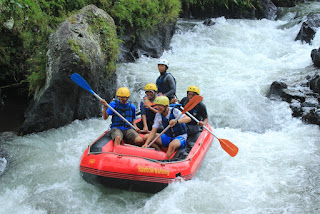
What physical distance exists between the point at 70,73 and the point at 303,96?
579 centimetres

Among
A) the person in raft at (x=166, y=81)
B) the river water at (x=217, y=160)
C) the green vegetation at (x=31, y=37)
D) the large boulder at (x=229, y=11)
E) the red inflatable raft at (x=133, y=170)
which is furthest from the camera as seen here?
the large boulder at (x=229, y=11)

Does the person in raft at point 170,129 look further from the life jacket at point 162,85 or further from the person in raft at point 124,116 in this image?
the life jacket at point 162,85

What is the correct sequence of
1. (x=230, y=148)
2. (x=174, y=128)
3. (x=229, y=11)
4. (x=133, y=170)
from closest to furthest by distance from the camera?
(x=133, y=170) → (x=174, y=128) → (x=230, y=148) → (x=229, y=11)

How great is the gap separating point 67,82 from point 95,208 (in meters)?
2.85

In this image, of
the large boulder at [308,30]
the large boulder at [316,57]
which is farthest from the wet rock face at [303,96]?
the large boulder at [308,30]

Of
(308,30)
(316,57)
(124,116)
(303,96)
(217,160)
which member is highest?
(308,30)

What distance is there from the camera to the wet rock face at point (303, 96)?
717cm

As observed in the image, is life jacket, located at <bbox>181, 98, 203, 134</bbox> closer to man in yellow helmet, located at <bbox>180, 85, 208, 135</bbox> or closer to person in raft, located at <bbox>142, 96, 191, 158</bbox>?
man in yellow helmet, located at <bbox>180, 85, 208, 135</bbox>

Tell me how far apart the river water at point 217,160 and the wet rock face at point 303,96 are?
0.22 metres

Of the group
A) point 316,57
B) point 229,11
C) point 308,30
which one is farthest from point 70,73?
point 229,11

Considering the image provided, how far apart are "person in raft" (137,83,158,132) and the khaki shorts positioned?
1.14ft

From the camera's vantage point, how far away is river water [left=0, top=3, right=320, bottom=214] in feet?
14.4

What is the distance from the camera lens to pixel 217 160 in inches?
225

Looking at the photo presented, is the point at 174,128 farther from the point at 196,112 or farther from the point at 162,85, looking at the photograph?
the point at 162,85
